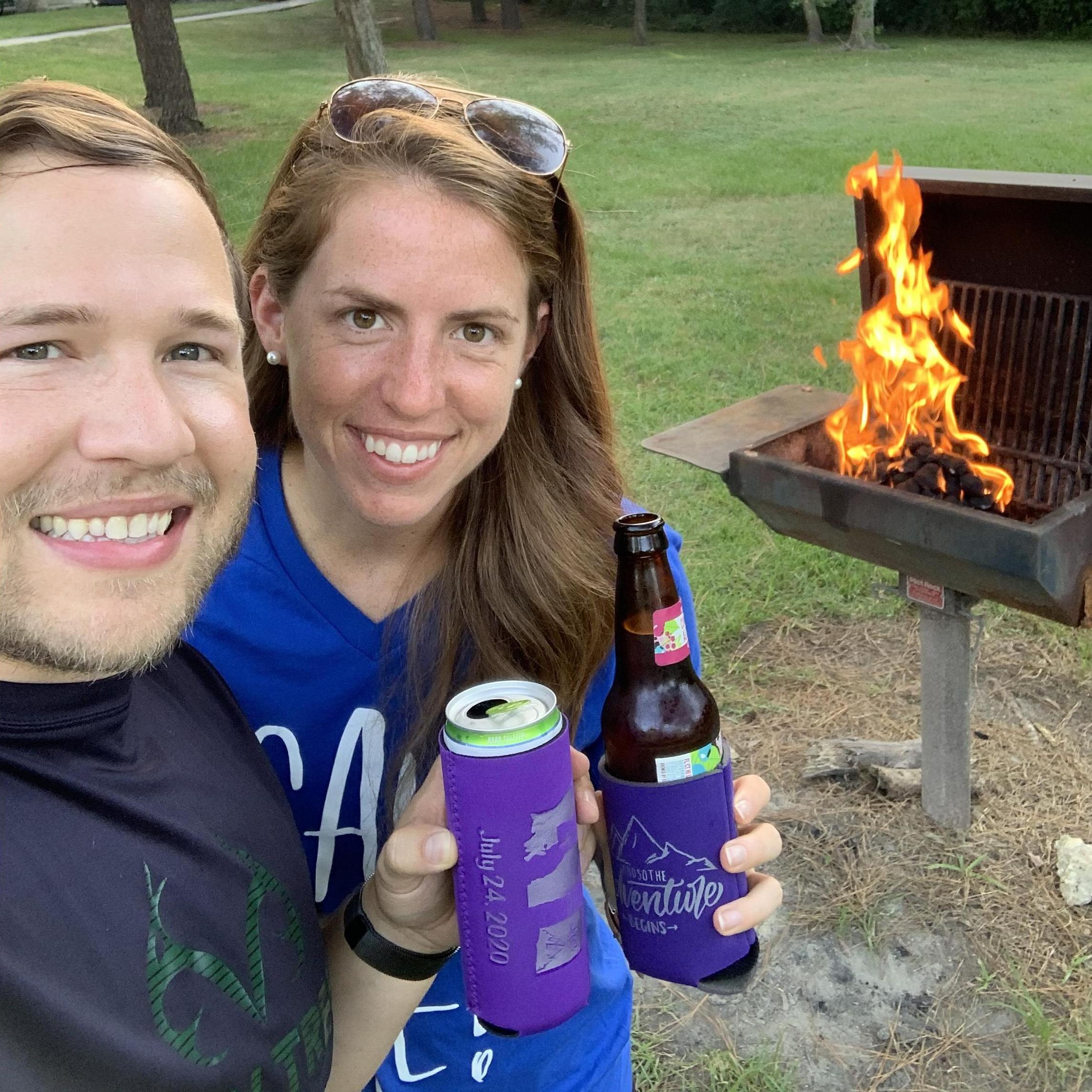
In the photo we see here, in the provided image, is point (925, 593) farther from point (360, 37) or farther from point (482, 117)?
point (360, 37)

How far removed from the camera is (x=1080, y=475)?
2.88 metres

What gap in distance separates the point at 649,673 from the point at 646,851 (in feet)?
0.88

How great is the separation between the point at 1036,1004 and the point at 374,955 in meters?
1.78

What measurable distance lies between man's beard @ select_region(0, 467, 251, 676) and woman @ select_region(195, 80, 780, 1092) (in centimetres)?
48

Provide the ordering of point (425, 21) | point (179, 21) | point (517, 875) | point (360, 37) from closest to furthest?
1. point (517, 875)
2. point (360, 37)
3. point (425, 21)
4. point (179, 21)

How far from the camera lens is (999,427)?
312cm

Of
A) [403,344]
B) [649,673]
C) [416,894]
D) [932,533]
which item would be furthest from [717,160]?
[416,894]

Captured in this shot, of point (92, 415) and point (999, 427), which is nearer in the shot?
point (92, 415)

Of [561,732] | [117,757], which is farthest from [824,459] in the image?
[117,757]

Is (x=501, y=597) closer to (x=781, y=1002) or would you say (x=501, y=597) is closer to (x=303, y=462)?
(x=303, y=462)

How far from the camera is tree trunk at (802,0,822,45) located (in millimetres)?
21891

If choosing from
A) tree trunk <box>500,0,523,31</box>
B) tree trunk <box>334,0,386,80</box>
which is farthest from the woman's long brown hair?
tree trunk <box>500,0,523,31</box>

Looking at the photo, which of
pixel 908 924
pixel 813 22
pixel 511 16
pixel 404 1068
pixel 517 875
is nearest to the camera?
pixel 517 875

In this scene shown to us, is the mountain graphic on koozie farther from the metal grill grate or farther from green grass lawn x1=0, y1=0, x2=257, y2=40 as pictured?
green grass lawn x1=0, y1=0, x2=257, y2=40
